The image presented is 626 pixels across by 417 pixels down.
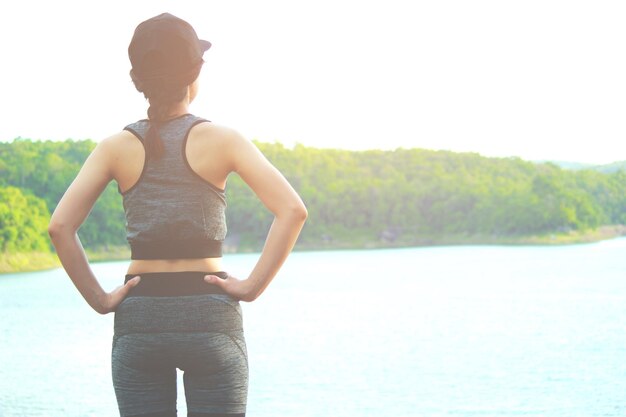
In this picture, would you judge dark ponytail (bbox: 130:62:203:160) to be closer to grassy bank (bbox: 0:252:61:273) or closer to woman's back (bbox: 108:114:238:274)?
woman's back (bbox: 108:114:238:274)

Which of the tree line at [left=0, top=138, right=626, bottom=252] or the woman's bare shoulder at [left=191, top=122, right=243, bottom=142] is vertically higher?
the tree line at [left=0, top=138, right=626, bottom=252]

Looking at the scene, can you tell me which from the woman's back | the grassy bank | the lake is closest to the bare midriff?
the woman's back

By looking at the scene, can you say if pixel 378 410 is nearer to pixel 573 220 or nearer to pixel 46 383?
pixel 46 383

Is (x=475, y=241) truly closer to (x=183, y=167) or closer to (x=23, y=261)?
(x=23, y=261)

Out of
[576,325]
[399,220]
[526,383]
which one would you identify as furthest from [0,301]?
[399,220]

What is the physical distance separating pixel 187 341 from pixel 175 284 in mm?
95

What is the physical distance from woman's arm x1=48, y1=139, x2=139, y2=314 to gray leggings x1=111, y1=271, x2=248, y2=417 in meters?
0.05

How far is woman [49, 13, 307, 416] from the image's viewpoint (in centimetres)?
169

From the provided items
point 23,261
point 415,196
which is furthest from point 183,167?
point 415,196

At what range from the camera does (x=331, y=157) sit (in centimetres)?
10844

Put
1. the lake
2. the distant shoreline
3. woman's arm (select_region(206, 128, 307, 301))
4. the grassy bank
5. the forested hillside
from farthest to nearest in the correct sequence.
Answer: the distant shoreline, the forested hillside, the grassy bank, the lake, woman's arm (select_region(206, 128, 307, 301))

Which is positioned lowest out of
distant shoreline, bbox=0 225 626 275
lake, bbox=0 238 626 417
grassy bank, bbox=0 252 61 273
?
lake, bbox=0 238 626 417

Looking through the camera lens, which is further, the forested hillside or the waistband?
the forested hillside

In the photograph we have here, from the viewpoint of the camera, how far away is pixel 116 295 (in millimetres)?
1718
